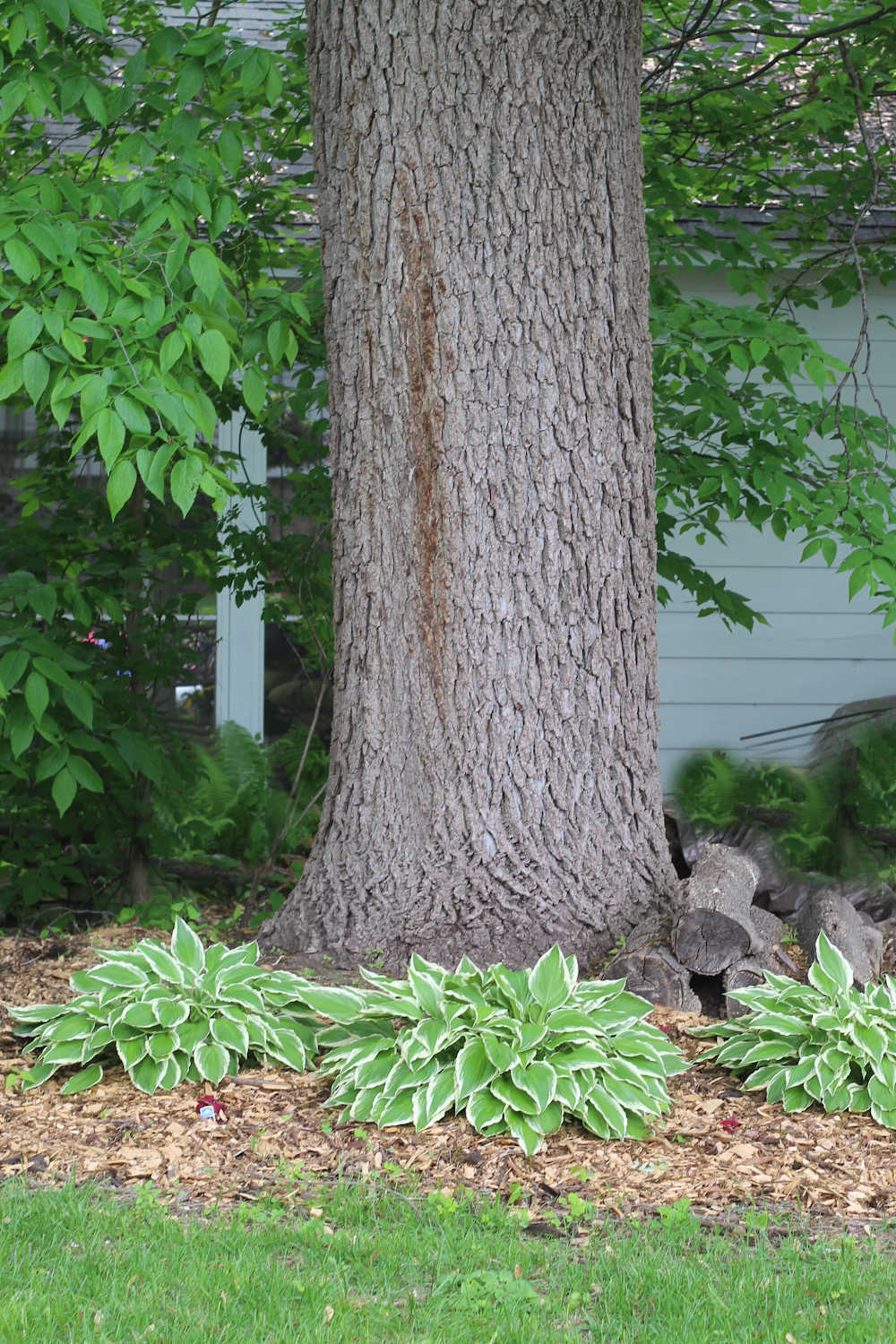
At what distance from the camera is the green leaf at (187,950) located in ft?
12.8

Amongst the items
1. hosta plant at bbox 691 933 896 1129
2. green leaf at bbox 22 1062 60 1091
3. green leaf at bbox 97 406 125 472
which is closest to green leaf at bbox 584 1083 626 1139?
hosta plant at bbox 691 933 896 1129

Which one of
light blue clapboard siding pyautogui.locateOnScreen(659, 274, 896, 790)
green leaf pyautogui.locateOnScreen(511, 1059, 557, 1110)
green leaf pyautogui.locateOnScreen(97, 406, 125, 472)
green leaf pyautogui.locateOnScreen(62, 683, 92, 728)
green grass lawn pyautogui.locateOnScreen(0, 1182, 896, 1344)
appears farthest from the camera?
light blue clapboard siding pyautogui.locateOnScreen(659, 274, 896, 790)

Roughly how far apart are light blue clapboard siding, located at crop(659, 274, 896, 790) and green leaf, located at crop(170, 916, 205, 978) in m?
4.67

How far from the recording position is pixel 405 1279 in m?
2.68

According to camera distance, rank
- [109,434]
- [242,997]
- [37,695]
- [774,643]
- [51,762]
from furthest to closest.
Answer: [774,643]
[51,762]
[37,695]
[242,997]
[109,434]

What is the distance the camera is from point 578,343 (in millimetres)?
4227

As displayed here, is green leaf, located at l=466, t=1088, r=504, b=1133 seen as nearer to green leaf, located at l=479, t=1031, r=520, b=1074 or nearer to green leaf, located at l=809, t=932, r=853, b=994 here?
green leaf, located at l=479, t=1031, r=520, b=1074

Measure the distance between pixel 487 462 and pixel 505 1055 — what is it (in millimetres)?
1826

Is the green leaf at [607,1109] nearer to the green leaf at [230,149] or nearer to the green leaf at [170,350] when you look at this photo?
the green leaf at [170,350]

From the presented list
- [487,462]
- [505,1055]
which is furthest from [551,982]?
[487,462]

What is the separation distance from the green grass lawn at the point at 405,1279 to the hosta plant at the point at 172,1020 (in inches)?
26.5

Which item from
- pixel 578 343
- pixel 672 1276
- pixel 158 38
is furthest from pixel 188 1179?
pixel 158 38

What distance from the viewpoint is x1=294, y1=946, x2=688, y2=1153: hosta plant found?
3.33 meters

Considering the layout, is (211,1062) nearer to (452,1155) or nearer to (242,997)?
(242,997)
